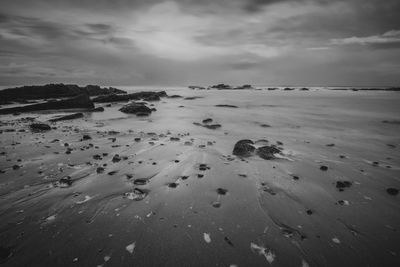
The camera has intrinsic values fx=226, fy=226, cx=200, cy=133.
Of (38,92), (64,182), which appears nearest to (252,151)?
(64,182)

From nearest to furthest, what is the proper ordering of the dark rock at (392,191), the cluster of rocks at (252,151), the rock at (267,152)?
the dark rock at (392,191) < the rock at (267,152) < the cluster of rocks at (252,151)

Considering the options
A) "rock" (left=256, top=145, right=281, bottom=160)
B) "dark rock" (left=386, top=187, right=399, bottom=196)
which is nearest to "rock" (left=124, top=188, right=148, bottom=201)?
"rock" (left=256, top=145, right=281, bottom=160)

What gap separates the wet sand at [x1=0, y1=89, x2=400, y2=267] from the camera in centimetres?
293

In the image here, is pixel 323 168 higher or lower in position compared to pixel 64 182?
lower

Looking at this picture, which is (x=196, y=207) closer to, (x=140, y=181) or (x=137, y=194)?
(x=137, y=194)

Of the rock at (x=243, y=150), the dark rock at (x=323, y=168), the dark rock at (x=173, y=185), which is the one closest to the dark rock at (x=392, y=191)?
the dark rock at (x=323, y=168)

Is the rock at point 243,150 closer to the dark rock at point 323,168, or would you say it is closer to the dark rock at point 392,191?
the dark rock at point 323,168

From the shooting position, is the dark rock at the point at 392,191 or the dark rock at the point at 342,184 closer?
the dark rock at the point at 392,191

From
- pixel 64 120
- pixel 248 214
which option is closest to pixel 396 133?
pixel 248 214

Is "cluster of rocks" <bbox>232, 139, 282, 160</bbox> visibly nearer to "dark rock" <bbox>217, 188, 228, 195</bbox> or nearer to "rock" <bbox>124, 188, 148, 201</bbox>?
"dark rock" <bbox>217, 188, 228, 195</bbox>

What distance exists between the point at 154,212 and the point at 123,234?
68 cm

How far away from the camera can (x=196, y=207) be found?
4.02 m

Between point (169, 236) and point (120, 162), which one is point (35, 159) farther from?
point (169, 236)

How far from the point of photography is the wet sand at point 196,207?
9.61ft
